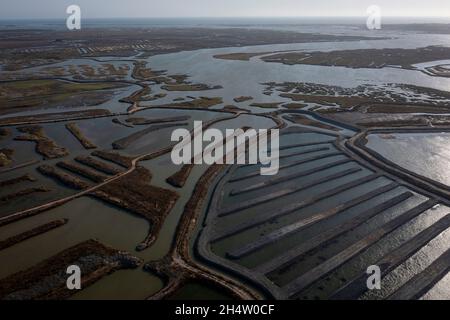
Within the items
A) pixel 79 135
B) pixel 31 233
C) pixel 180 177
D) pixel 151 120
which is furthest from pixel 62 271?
pixel 151 120

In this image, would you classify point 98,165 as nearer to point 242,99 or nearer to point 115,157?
point 115,157

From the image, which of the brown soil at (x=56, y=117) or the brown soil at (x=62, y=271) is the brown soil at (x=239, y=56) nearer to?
the brown soil at (x=56, y=117)

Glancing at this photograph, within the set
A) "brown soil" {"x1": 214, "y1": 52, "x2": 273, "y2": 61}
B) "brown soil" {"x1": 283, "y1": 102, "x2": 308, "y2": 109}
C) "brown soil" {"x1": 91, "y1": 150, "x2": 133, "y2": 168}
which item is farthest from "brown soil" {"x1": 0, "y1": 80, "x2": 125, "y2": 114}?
"brown soil" {"x1": 214, "y1": 52, "x2": 273, "y2": 61}

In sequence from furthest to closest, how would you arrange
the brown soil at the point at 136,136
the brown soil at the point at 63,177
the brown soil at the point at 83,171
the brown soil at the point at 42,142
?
the brown soil at the point at 136,136
the brown soil at the point at 42,142
the brown soil at the point at 83,171
the brown soil at the point at 63,177

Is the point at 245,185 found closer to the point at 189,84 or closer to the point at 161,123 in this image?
the point at 161,123

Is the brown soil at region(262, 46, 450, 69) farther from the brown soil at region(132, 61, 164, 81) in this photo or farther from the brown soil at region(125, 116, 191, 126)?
the brown soil at region(125, 116, 191, 126)

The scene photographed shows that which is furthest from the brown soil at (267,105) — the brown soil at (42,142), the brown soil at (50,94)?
the brown soil at (42,142)
